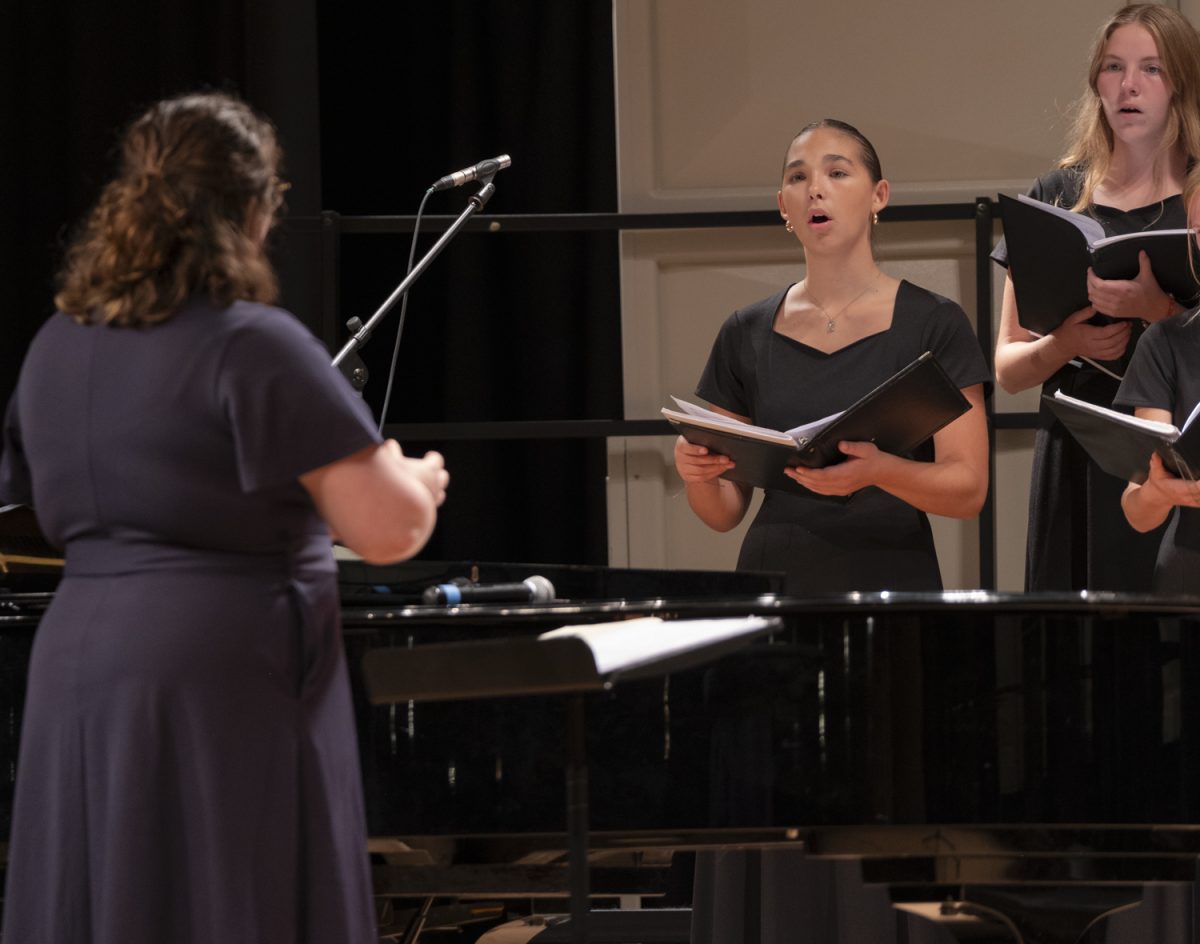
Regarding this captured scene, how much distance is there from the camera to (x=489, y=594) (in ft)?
7.93

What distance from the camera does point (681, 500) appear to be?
4.45 metres

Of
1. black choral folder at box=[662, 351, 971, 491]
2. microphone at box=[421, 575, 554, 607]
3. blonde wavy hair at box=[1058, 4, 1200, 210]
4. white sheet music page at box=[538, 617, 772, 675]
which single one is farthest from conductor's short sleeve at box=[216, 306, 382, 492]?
blonde wavy hair at box=[1058, 4, 1200, 210]

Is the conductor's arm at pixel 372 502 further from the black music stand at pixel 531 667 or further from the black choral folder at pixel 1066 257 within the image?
the black choral folder at pixel 1066 257

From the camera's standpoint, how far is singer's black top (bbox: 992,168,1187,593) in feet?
9.95

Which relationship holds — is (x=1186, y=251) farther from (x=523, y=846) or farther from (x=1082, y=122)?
(x=523, y=846)

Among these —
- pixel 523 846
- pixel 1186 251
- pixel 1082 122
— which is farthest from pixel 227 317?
pixel 1082 122

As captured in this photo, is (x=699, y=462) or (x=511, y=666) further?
(x=699, y=462)

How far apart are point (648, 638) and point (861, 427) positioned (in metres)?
0.89

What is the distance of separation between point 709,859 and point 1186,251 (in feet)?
4.08

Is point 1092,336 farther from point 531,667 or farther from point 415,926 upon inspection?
point 531,667

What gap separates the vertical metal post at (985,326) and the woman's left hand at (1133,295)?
4.06 ft

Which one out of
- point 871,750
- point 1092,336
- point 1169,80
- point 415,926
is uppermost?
point 1169,80

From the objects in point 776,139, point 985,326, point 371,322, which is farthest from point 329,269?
point 985,326

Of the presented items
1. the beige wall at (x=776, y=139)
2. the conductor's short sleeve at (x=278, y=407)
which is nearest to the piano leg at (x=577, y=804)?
the conductor's short sleeve at (x=278, y=407)
